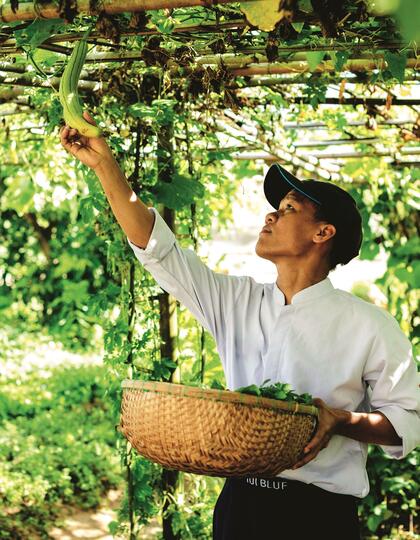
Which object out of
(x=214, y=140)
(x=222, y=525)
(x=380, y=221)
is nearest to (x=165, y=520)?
(x=222, y=525)

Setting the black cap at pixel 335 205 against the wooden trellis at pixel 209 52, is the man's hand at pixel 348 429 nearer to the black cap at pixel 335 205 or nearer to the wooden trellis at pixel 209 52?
the black cap at pixel 335 205

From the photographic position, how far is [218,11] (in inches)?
82.1

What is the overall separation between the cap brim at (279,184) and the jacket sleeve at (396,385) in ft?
1.54

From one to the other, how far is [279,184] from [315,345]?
544 millimetres

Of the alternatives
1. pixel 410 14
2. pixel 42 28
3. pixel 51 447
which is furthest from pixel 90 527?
pixel 410 14

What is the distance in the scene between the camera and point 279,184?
253cm

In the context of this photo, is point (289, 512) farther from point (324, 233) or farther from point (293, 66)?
point (293, 66)

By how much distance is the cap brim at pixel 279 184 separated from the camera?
2391 millimetres

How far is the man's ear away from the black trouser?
684 mm

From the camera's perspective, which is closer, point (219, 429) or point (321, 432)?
point (219, 429)

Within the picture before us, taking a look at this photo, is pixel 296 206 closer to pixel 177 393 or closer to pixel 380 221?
pixel 177 393

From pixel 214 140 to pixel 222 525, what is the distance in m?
1.83

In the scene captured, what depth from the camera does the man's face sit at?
236 centimetres

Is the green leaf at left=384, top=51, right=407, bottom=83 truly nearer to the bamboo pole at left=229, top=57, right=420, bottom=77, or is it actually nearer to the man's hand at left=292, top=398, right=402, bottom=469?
the bamboo pole at left=229, top=57, right=420, bottom=77
